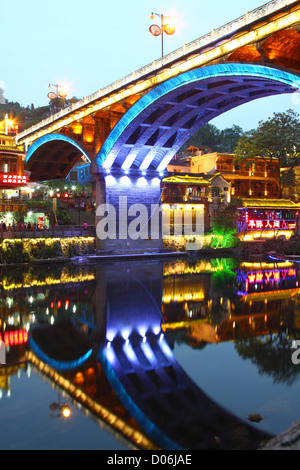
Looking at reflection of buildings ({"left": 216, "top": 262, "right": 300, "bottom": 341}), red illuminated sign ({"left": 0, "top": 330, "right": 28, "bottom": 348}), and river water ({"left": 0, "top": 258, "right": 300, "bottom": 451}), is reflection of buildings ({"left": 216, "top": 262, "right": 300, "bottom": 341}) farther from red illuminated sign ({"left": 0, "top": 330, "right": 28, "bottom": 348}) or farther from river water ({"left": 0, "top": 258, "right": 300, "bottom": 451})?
red illuminated sign ({"left": 0, "top": 330, "right": 28, "bottom": 348})

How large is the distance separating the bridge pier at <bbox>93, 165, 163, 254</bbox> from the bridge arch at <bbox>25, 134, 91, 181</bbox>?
17.1 m

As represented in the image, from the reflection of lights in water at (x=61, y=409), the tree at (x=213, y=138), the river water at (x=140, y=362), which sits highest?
the tree at (x=213, y=138)

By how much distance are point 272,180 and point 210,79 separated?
37970mm

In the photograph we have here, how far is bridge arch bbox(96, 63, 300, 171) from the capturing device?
1090 inches

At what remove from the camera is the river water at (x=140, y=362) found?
7258 millimetres

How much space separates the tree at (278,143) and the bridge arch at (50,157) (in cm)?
2171

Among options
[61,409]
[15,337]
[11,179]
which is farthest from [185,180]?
[61,409]

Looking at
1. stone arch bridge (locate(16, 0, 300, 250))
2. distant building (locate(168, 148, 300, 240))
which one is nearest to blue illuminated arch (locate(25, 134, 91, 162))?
stone arch bridge (locate(16, 0, 300, 250))

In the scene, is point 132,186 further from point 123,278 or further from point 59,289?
point 59,289

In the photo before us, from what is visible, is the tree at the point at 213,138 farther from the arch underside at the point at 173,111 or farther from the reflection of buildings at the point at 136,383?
the reflection of buildings at the point at 136,383

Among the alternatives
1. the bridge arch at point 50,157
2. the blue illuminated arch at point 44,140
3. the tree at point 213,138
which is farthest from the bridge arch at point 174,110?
the tree at point 213,138

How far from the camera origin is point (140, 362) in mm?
10859

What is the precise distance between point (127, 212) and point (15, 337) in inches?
1082
